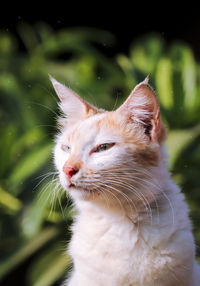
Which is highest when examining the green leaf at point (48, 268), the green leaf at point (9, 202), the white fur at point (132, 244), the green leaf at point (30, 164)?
the green leaf at point (30, 164)

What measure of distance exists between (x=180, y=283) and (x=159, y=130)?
0.20m

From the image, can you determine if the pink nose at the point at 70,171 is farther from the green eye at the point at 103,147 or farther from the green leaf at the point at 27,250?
the green leaf at the point at 27,250

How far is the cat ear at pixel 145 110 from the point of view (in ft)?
1.57

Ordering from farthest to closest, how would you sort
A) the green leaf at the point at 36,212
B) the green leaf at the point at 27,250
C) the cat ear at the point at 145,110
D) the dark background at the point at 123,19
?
the dark background at the point at 123,19
the green leaf at the point at 27,250
the green leaf at the point at 36,212
the cat ear at the point at 145,110

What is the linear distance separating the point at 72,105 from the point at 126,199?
0.48ft

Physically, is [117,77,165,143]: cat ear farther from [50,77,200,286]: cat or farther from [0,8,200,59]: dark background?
[0,8,200,59]: dark background

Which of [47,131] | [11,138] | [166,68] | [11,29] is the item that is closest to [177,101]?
[166,68]

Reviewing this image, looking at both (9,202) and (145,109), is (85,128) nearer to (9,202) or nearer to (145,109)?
(145,109)

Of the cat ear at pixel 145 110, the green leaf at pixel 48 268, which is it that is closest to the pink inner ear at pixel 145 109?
the cat ear at pixel 145 110

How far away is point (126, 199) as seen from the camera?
0.53m

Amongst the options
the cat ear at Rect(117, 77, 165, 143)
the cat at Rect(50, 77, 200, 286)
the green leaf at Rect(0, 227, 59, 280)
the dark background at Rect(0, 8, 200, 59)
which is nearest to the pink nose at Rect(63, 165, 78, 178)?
the cat at Rect(50, 77, 200, 286)

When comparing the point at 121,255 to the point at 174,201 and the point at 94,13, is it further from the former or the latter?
the point at 94,13

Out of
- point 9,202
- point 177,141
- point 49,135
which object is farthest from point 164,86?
point 9,202

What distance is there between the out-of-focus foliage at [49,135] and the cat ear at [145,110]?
4.6 inches
